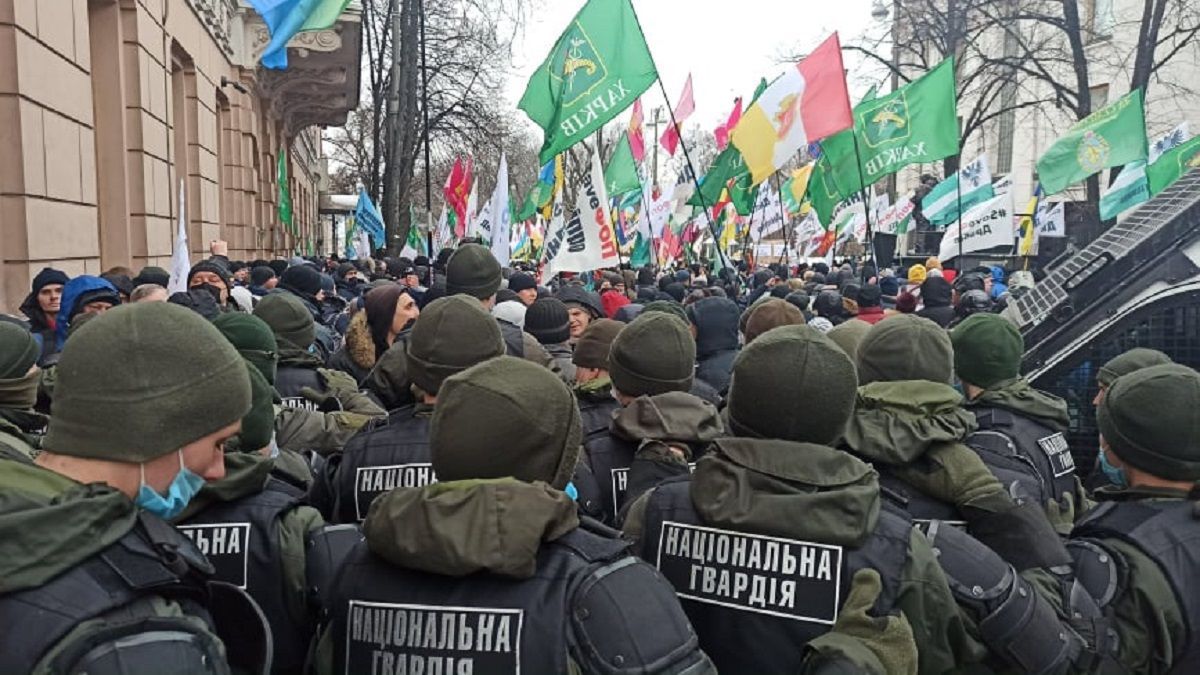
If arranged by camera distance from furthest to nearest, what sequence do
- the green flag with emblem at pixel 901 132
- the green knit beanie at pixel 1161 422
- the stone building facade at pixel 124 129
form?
the green flag with emblem at pixel 901 132 < the stone building facade at pixel 124 129 < the green knit beanie at pixel 1161 422

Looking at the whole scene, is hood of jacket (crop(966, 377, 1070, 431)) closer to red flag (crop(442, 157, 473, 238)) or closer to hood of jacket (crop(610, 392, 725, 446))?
hood of jacket (crop(610, 392, 725, 446))

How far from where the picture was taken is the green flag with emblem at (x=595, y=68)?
839cm

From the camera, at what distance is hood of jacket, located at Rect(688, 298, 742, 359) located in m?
6.20

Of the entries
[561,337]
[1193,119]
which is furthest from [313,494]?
[1193,119]

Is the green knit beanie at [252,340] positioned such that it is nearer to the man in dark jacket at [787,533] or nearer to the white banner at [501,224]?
the man in dark jacket at [787,533]

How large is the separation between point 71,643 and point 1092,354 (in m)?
4.33

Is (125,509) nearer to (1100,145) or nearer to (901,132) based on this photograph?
(901,132)

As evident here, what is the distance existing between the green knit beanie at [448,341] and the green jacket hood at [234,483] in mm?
886

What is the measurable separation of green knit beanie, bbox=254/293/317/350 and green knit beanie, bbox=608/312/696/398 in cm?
183

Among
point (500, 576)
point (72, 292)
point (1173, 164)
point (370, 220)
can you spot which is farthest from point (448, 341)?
point (370, 220)

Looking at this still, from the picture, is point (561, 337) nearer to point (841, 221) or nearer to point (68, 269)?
point (68, 269)

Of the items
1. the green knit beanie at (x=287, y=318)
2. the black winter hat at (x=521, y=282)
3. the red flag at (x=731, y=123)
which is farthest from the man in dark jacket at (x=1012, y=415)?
the red flag at (x=731, y=123)

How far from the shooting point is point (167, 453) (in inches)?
71.9

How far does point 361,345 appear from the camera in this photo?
5777 mm
